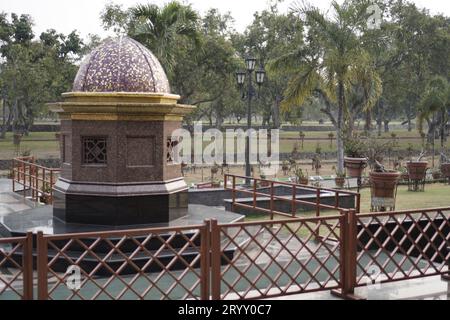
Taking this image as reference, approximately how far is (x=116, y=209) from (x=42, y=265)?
392 centimetres

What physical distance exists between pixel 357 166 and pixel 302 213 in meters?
5.06

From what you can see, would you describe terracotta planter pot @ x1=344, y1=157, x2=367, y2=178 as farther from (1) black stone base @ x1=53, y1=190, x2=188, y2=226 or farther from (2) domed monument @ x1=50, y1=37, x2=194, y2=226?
(1) black stone base @ x1=53, y1=190, x2=188, y2=226

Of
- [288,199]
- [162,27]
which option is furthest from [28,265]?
[162,27]

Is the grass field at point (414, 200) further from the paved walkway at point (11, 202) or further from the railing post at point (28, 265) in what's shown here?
the railing post at point (28, 265)

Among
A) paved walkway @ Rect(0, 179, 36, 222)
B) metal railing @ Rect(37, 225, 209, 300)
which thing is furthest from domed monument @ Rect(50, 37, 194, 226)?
paved walkway @ Rect(0, 179, 36, 222)

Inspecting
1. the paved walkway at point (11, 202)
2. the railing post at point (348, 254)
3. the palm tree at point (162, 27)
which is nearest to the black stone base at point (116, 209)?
the paved walkway at point (11, 202)

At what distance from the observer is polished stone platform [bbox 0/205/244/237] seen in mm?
→ 9180

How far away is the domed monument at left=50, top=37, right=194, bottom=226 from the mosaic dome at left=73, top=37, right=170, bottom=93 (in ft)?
0.05

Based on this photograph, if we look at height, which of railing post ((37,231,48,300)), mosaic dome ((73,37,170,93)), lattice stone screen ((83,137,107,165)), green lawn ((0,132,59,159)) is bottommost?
railing post ((37,231,48,300))

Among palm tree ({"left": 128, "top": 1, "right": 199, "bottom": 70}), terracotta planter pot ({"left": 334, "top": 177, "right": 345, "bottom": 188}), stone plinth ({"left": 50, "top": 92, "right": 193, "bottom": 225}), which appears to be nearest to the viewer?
stone plinth ({"left": 50, "top": 92, "right": 193, "bottom": 225})
